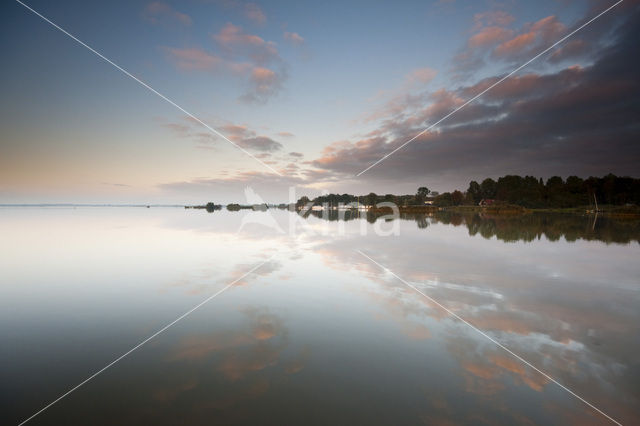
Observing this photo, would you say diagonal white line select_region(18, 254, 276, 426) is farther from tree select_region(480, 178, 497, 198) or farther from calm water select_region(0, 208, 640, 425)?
tree select_region(480, 178, 497, 198)

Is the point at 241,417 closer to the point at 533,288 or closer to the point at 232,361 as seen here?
the point at 232,361

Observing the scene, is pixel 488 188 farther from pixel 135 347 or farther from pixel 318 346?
pixel 135 347

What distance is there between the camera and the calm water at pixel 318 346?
5.70 metres

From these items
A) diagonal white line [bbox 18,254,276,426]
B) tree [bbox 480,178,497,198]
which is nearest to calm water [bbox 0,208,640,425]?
diagonal white line [bbox 18,254,276,426]

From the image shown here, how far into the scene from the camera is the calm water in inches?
224

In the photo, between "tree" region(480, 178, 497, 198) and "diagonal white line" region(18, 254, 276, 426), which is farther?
"tree" region(480, 178, 497, 198)

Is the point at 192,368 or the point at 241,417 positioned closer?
the point at 241,417

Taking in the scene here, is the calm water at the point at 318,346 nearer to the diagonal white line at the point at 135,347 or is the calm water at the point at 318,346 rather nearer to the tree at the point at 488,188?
the diagonal white line at the point at 135,347

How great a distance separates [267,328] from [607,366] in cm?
966

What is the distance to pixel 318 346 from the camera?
324 inches

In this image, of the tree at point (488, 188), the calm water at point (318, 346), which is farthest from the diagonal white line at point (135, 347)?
the tree at point (488, 188)

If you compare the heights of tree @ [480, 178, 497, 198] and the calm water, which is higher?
tree @ [480, 178, 497, 198]

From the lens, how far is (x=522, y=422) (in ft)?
17.6

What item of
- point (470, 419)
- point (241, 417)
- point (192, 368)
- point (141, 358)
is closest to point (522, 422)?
point (470, 419)
